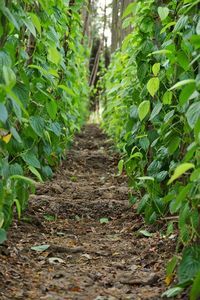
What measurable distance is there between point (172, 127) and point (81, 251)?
37.0 inches

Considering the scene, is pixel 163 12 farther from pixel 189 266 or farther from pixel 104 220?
pixel 104 220

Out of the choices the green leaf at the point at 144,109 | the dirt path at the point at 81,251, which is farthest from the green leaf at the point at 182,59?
the dirt path at the point at 81,251

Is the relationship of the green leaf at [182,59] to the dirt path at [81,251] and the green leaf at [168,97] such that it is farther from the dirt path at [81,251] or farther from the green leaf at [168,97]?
the dirt path at [81,251]

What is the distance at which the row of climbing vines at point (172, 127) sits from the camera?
1844 mm

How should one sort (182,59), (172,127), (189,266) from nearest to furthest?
(189,266), (182,59), (172,127)

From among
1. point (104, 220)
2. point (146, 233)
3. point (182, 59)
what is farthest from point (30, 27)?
point (104, 220)

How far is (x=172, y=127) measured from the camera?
95.6 inches

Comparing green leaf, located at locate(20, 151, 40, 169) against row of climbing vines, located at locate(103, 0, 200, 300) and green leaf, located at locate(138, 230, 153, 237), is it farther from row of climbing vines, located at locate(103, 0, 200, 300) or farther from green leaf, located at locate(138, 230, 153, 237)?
green leaf, located at locate(138, 230, 153, 237)

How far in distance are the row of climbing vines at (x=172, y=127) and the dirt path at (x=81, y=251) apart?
183 millimetres

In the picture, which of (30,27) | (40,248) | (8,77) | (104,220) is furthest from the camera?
(104,220)

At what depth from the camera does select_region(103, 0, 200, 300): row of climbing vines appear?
1844 mm

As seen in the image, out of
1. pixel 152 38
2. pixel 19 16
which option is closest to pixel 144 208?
pixel 152 38

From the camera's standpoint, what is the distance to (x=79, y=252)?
2793mm

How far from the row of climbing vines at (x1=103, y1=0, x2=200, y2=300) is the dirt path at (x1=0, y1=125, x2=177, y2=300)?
18cm
